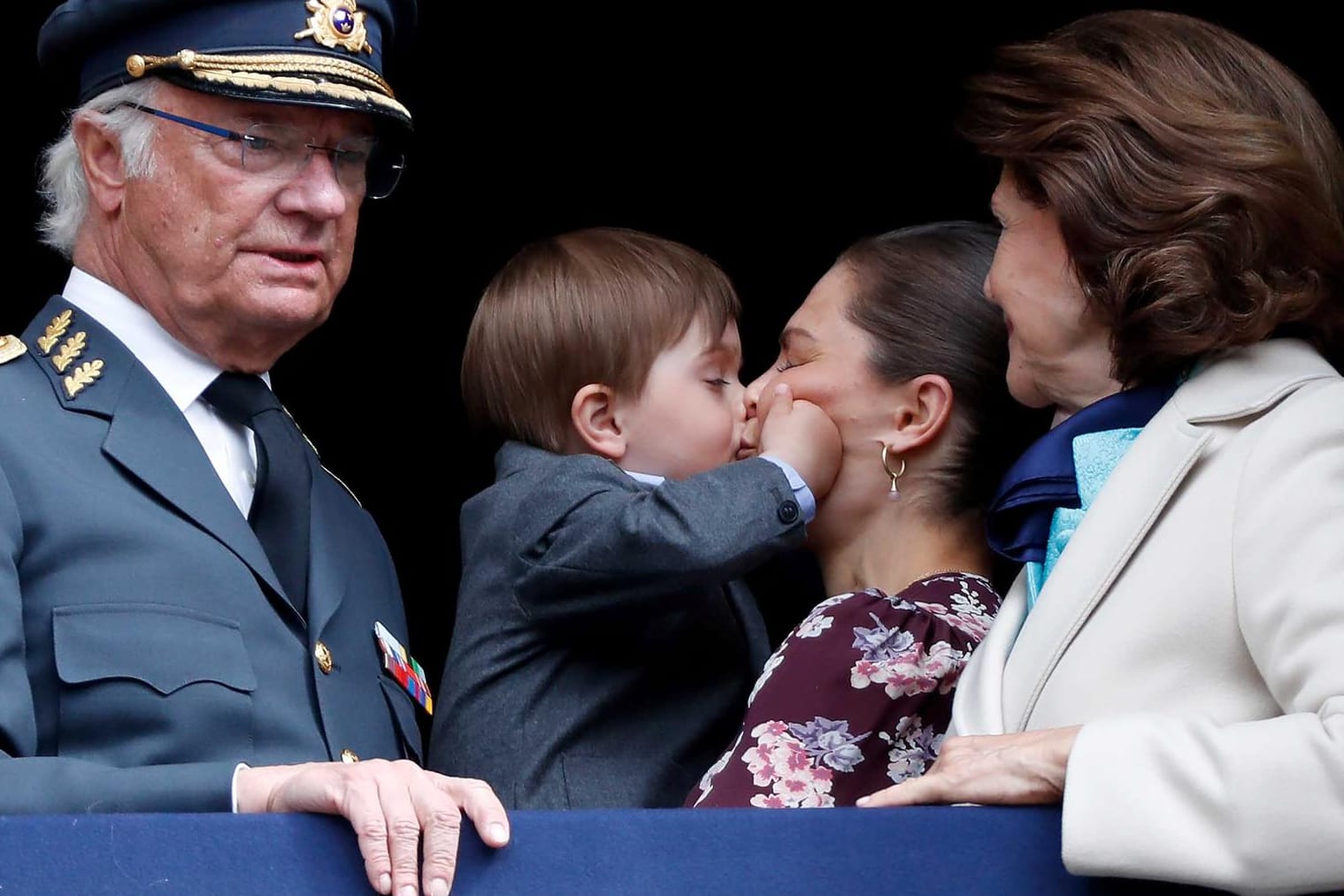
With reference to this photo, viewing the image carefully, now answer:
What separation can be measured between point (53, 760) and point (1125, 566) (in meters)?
1.04

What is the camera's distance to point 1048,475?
221 centimetres

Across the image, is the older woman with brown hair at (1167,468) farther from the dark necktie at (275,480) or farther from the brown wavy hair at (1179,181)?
the dark necktie at (275,480)

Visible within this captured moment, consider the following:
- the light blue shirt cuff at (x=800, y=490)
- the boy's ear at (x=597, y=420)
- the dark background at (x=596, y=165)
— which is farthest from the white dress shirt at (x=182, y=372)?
the dark background at (x=596, y=165)

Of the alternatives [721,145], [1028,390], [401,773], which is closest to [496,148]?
[721,145]

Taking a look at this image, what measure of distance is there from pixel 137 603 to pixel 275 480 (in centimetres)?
31

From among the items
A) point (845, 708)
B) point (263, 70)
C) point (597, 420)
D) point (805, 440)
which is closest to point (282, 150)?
point (263, 70)

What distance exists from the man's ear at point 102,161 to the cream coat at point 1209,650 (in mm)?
1236

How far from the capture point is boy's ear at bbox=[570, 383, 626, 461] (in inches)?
107

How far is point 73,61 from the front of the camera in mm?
2633

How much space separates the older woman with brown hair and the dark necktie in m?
0.84

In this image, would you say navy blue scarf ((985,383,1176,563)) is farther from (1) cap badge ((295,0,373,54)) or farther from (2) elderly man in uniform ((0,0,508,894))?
(1) cap badge ((295,0,373,54))

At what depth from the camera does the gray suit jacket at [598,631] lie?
2.44 meters

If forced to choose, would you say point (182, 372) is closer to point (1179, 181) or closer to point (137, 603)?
point (137, 603)

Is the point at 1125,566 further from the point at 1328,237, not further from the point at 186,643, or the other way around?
the point at 186,643
